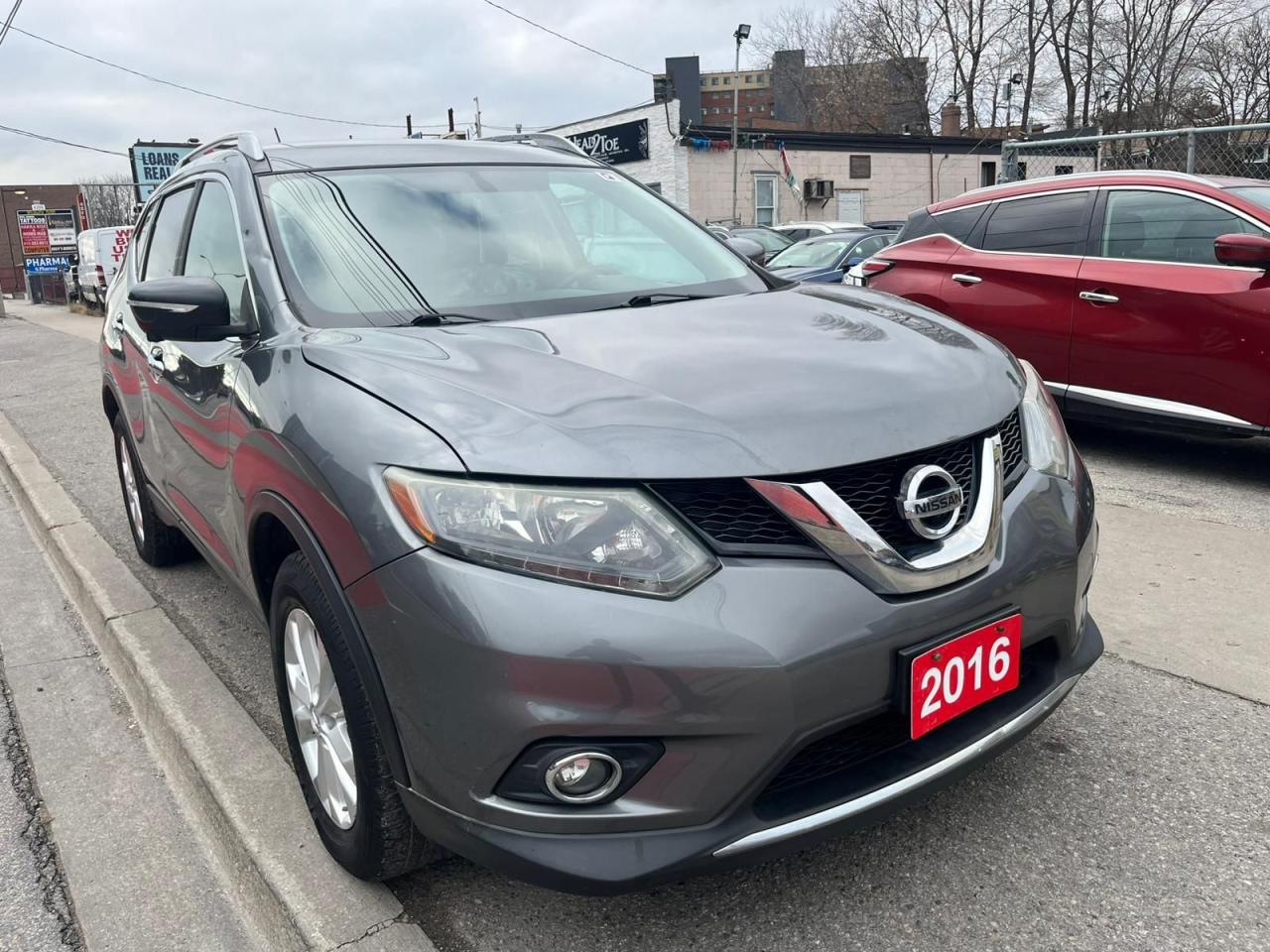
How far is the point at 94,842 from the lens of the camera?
2582 mm

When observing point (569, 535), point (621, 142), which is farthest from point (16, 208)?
point (569, 535)

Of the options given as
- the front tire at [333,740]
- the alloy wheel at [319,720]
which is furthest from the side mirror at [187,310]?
the alloy wheel at [319,720]

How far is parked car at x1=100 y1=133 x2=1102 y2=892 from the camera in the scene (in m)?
1.66

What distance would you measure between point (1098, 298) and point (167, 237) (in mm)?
4419

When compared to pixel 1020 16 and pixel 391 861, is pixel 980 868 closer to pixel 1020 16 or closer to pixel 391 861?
pixel 391 861

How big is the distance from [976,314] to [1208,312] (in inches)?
51.9

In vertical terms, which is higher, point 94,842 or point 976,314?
point 976,314

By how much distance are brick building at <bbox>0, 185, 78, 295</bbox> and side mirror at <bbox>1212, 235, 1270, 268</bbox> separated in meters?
78.5

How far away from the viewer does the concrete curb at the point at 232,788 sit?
82.0 inches

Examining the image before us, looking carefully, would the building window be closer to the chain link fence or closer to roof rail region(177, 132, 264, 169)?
the chain link fence

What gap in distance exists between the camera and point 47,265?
1630 inches

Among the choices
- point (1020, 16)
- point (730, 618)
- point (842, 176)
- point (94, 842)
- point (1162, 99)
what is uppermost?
point (1020, 16)

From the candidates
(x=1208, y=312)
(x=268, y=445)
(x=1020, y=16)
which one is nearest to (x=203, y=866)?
(x=268, y=445)

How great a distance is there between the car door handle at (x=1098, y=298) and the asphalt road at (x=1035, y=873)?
2.87 meters
